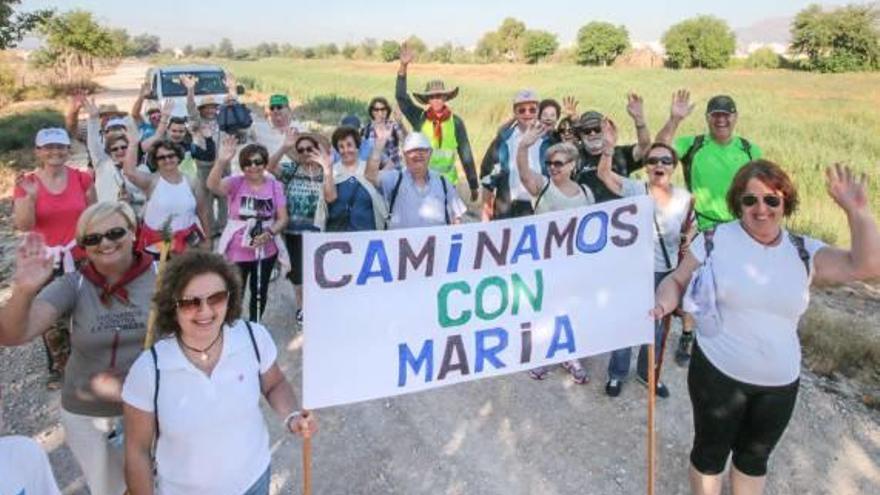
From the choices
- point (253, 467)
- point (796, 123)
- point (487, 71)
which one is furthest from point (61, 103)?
point (487, 71)

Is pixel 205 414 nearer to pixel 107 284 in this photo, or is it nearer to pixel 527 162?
pixel 107 284

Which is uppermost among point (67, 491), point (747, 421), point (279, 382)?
point (279, 382)

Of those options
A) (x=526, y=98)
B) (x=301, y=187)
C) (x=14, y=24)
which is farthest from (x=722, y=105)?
(x=14, y=24)

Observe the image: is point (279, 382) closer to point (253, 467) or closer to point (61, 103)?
point (253, 467)

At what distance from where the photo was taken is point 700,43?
72.3 m

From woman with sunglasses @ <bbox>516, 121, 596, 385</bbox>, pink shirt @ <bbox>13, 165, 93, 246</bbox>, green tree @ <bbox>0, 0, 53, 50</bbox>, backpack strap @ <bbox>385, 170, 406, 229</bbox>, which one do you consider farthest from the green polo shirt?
green tree @ <bbox>0, 0, 53, 50</bbox>

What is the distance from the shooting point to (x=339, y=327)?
2.95 m

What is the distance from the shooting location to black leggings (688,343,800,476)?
2.96 metres

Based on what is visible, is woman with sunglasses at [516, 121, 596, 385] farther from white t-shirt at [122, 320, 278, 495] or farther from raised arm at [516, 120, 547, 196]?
white t-shirt at [122, 320, 278, 495]

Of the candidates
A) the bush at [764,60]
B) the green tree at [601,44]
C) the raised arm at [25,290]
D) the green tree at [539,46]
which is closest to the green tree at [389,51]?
the green tree at [539,46]

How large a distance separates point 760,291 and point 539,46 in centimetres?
9318

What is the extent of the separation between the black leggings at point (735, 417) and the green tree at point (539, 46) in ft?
299

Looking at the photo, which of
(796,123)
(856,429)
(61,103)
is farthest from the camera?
(61,103)

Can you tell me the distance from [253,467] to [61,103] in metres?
30.1
